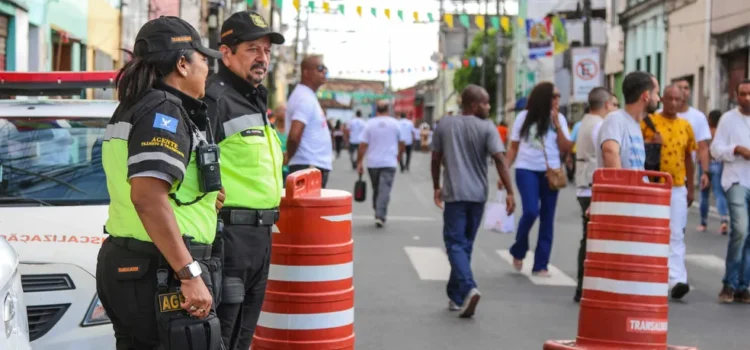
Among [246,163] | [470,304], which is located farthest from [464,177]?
[246,163]

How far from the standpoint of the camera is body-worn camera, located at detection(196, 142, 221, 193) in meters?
4.17

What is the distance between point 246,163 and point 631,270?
2889 millimetres

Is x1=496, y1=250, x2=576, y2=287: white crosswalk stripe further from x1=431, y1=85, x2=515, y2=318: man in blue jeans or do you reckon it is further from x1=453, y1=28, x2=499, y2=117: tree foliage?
x1=453, y1=28, x2=499, y2=117: tree foliage

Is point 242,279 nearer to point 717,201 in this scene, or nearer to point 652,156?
point 652,156

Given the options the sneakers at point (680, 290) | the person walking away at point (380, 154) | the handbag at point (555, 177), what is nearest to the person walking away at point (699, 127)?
the handbag at point (555, 177)

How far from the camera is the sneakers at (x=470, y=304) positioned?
888 cm

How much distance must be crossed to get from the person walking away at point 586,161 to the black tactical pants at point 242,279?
487cm

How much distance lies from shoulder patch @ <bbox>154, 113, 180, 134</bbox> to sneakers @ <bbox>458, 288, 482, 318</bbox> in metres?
5.13

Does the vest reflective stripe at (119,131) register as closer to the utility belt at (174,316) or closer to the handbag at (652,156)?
the utility belt at (174,316)

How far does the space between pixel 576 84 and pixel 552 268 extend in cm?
2360

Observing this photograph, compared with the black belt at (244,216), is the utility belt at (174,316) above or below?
below

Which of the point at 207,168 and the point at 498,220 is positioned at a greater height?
the point at 207,168

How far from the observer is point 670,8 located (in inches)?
1503

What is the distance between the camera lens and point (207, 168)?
164 inches
